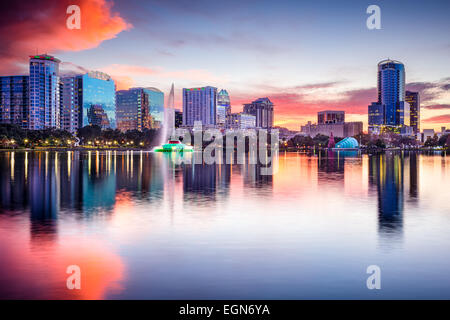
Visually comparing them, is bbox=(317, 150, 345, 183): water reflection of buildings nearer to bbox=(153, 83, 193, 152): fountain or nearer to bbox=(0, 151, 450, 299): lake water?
bbox=(0, 151, 450, 299): lake water

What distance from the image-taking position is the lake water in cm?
905

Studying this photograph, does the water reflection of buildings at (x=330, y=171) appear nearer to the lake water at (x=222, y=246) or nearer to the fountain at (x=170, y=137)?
the lake water at (x=222, y=246)

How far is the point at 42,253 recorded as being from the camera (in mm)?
11484

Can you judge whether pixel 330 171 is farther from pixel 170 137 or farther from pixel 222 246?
pixel 170 137

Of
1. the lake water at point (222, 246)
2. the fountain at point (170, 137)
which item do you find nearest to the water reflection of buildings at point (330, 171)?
the lake water at point (222, 246)

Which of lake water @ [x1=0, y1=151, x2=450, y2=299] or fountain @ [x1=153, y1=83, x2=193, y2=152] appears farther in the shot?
fountain @ [x1=153, y1=83, x2=193, y2=152]

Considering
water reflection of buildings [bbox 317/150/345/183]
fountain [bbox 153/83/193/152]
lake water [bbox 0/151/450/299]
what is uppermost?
fountain [bbox 153/83/193/152]

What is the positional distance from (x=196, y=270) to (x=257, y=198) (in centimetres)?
1372

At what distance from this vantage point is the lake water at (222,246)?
9047mm

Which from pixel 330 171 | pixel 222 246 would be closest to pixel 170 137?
pixel 330 171

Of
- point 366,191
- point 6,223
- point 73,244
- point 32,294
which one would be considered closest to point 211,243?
point 73,244


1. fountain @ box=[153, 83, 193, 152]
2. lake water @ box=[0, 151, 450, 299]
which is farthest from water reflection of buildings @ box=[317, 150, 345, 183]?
fountain @ box=[153, 83, 193, 152]

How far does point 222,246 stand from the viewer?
12516 mm

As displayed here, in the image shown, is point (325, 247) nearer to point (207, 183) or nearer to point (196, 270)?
point (196, 270)
